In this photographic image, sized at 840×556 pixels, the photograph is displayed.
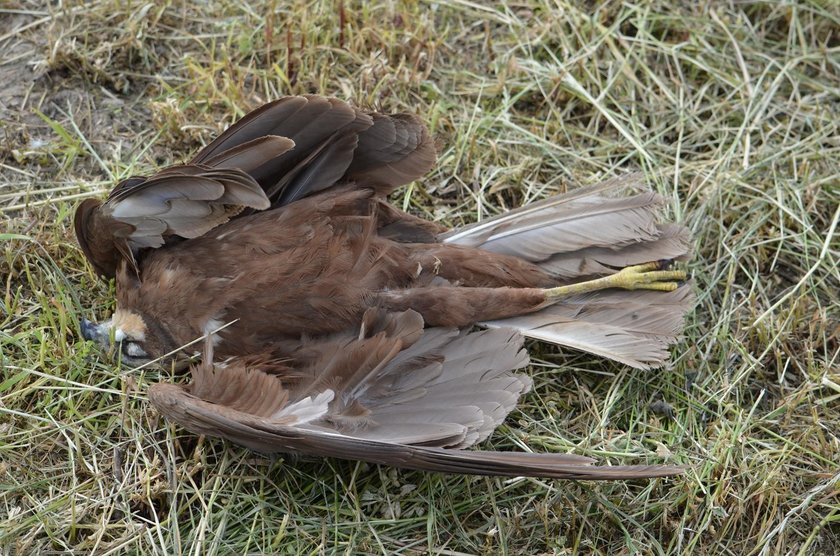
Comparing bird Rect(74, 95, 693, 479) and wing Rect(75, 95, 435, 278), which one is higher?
wing Rect(75, 95, 435, 278)

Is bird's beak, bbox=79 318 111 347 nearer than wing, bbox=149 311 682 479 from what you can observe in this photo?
No

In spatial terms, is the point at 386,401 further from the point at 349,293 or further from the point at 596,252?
the point at 596,252

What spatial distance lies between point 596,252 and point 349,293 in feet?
2.86

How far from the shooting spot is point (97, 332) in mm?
3023

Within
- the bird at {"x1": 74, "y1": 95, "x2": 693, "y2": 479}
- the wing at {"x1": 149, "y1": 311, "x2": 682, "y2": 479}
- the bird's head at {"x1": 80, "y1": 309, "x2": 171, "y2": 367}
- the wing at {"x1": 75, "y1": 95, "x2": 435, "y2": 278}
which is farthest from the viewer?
the bird's head at {"x1": 80, "y1": 309, "x2": 171, "y2": 367}

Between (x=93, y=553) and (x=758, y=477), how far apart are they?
1.95 metres

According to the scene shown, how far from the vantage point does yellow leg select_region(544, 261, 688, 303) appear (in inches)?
123

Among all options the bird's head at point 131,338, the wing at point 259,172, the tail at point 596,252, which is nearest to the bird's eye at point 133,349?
the bird's head at point 131,338

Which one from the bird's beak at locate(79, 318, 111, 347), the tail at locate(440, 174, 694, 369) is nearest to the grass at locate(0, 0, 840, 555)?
the bird's beak at locate(79, 318, 111, 347)

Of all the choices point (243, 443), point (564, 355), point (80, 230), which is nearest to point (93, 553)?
point (243, 443)

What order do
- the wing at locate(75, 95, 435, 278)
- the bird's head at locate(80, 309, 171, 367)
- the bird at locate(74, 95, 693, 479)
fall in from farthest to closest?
the bird's head at locate(80, 309, 171, 367) < the wing at locate(75, 95, 435, 278) < the bird at locate(74, 95, 693, 479)

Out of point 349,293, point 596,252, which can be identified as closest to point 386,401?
point 349,293

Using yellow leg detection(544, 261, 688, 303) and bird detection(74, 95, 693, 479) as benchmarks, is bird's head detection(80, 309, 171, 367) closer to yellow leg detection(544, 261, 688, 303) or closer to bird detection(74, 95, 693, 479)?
bird detection(74, 95, 693, 479)

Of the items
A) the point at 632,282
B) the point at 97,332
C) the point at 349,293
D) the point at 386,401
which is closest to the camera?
the point at 386,401
